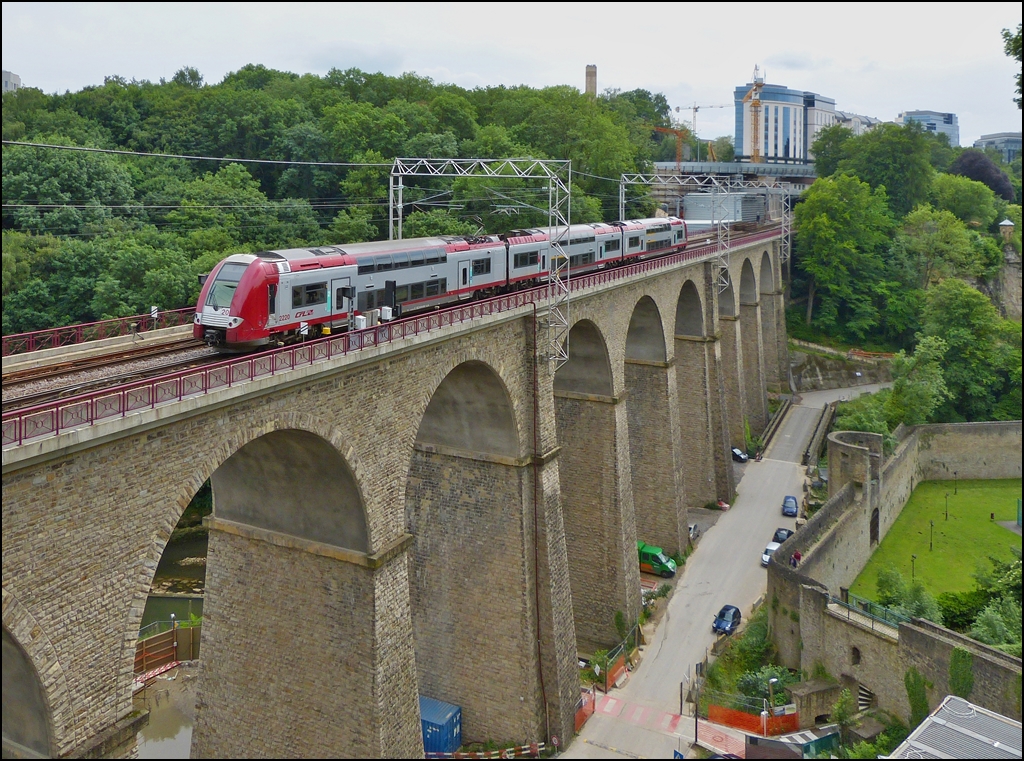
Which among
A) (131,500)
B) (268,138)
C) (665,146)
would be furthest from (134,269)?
(665,146)

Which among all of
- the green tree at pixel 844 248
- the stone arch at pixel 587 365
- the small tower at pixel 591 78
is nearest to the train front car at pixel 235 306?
the stone arch at pixel 587 365

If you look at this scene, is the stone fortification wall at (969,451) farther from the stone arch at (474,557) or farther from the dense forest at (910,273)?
the stone arch at (474,557)

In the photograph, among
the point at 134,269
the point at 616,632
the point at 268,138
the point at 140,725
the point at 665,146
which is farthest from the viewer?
the point at 665,146

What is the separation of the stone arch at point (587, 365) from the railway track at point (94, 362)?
14.1 meters

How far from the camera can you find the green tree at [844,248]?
67250 mm

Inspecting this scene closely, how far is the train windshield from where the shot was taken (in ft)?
55.8

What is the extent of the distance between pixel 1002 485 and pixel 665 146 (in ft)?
256

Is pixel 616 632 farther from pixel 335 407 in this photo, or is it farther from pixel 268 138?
pixel 268 138

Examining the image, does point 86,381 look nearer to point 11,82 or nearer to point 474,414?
point 474,414

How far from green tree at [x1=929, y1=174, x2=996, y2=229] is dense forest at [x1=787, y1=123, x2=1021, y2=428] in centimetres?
9

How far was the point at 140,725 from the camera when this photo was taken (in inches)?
471

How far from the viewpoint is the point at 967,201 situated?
76.5m

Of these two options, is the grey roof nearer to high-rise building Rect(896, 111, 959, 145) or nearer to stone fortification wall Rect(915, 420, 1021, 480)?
stone fortification wall Rect(915, 420, 1021, 480)

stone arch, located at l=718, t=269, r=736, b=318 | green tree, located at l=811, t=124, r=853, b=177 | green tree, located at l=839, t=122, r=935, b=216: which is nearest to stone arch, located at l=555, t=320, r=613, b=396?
stone arch, located at l=718, t=269, r=736, b=318
